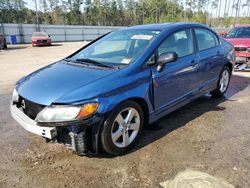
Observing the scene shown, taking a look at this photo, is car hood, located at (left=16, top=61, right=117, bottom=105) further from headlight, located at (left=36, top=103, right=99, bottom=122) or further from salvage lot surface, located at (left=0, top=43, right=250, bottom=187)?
salvage lot surface, located at (left=0, top=43, right=250, bottom=187)

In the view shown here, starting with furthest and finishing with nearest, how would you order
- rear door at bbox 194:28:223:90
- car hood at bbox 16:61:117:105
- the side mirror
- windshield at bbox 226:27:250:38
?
windshield at bbox 226:27:250:38, rear door at bbox 194:28:223:90, the side mirror, car hood at bbox 16:61:117:105

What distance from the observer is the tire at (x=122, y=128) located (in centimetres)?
328

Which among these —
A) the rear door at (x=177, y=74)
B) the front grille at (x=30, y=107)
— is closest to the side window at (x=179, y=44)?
the rear door at (x=177, y=74)

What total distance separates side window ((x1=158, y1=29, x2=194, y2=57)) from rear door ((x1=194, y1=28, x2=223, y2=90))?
26 cm

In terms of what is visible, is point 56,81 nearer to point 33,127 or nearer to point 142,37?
point 33,127

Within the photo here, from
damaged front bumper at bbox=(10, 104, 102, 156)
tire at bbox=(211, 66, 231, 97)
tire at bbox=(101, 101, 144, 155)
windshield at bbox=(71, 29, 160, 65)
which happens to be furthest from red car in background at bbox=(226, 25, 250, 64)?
damaged front bumper at bbox=(10, 104, 102, 156)

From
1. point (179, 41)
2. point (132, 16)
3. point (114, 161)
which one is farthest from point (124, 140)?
point (132, 16)

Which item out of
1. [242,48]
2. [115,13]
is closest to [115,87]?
[242,48]

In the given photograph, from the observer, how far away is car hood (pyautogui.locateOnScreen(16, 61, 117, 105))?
10.5ft

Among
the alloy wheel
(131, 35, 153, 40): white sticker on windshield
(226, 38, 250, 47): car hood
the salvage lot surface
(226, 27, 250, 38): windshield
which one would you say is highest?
(131, 35, 153, 40): white sticker on windshield

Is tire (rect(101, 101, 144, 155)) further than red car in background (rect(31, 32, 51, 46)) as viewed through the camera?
No

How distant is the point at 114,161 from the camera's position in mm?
3420

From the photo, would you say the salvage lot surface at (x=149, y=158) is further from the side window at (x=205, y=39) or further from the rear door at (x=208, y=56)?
the side window at (x=205, y=39)

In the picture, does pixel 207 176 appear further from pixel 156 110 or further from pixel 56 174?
pixel 56 174
